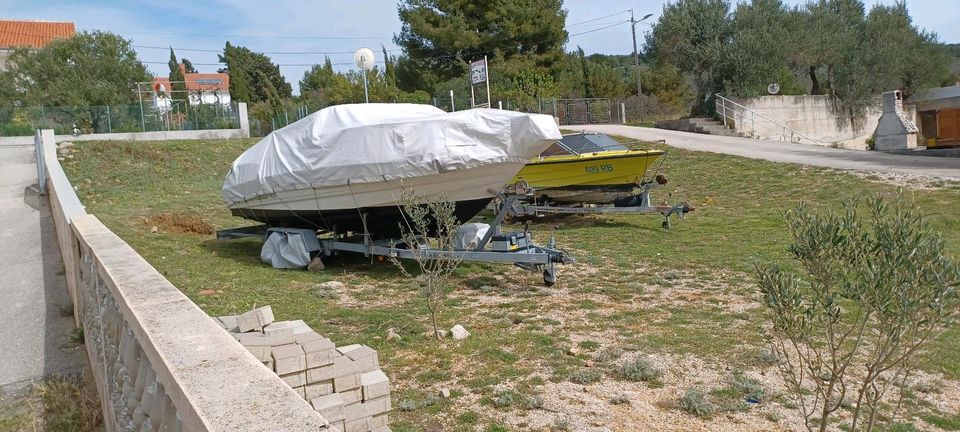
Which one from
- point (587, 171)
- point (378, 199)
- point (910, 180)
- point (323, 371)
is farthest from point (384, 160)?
point (910, 180)

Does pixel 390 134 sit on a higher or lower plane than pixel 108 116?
lower

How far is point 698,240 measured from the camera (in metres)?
11.6

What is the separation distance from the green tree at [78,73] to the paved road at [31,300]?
24.5m

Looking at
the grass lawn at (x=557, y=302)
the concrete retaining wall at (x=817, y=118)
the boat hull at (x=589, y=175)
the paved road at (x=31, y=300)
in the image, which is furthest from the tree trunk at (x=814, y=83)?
the paved road at (x=31, y=300)

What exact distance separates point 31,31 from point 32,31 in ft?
0.23

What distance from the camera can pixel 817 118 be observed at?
3519cm

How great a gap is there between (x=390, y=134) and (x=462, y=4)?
35.2 m

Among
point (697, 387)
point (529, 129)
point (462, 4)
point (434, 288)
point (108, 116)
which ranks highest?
point (462, 4)

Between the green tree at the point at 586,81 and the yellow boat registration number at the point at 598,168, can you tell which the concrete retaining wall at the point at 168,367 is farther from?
the green tree at the point at 586,81

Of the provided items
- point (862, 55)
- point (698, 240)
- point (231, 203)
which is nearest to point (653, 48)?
point (862, 55)

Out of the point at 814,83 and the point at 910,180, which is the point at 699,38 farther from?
the point at 910,180

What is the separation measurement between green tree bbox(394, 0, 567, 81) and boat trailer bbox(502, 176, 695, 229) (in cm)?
2858

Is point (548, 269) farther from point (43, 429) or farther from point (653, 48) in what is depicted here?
point (653, 48)

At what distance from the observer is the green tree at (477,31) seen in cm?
4134
